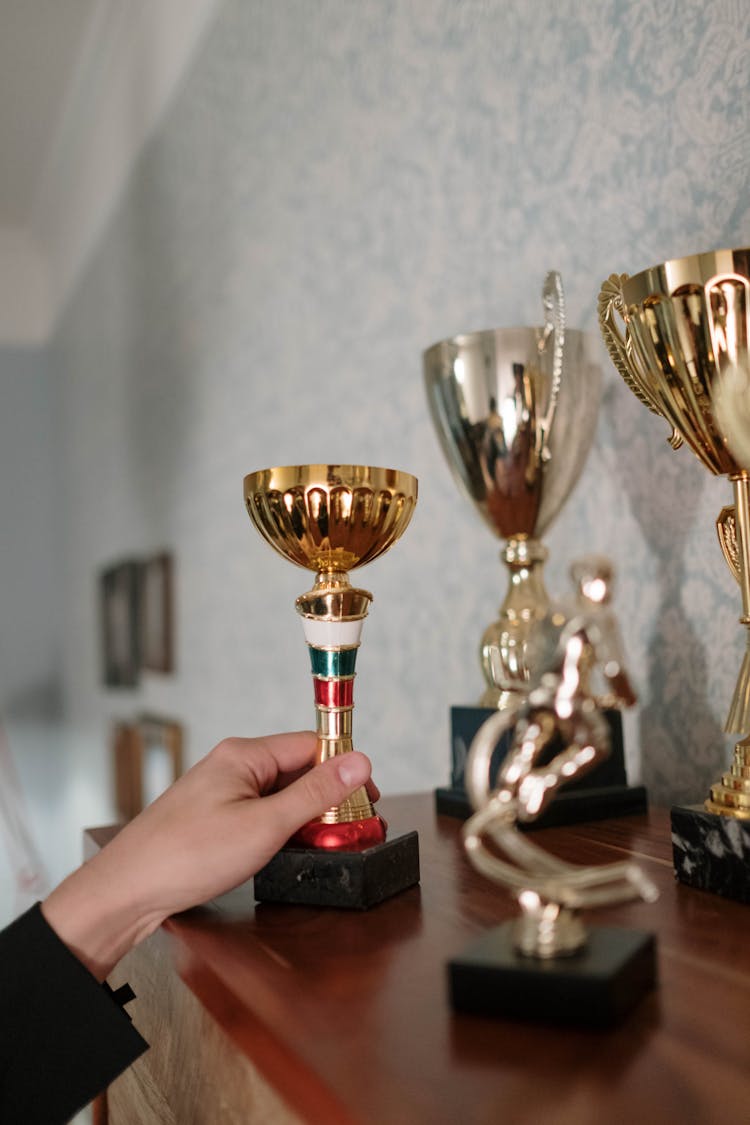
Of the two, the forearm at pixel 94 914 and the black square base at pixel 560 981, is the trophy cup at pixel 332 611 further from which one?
the black square base at pixel 560 981

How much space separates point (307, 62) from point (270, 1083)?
1.68 m

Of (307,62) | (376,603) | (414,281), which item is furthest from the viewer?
(307,62)

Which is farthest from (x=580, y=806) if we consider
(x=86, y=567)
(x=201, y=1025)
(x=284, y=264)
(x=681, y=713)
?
(x=86, y=567)

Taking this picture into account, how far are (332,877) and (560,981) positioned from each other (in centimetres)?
23

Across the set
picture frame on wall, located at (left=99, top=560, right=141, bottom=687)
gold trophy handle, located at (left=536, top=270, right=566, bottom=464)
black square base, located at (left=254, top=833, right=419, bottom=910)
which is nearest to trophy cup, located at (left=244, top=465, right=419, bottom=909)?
black square base, located at (left=254, top=833, right=419, bottom=910)

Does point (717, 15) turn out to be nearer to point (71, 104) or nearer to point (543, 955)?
point (543, 955)

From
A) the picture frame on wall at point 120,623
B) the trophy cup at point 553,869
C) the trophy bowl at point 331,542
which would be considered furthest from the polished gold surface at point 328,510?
the picture frame on wall at point 120,623

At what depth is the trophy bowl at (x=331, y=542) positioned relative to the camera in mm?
642

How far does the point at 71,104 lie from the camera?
3.44 metres

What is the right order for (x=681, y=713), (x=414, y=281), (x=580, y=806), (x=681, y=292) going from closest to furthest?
(x=681, y=292) < (x=580, y=806) < (x=681, y=713) < (x=414, y=281)

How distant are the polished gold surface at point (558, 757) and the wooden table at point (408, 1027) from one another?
0.14 ft

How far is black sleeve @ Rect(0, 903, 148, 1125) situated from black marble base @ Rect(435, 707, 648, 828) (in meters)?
0.35

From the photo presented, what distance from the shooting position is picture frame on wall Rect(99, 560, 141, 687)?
296cm

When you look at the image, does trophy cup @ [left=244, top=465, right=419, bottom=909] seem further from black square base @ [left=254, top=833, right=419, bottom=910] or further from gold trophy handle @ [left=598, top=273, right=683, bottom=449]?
gold trophy handle @ [left=598, top=273, right=683, bottom=449]
